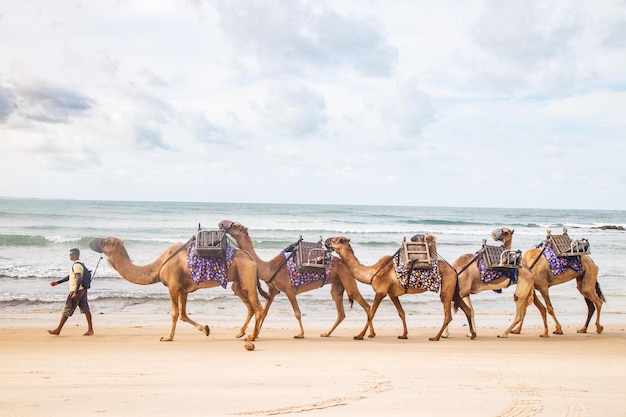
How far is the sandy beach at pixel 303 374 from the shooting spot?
600cm

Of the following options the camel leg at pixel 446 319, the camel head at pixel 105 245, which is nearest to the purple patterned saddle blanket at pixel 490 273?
the camel leg at pixel 446 319

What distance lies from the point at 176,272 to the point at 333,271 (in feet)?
9.36

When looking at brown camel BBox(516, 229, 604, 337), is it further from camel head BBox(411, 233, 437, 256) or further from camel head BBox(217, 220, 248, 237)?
camel head BBox(217, 220, 248, 237)

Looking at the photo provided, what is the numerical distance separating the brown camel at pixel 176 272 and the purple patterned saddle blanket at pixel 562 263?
5.90m

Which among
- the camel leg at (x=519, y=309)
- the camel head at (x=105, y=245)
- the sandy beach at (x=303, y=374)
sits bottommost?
the sandy beach at (x=303, y=374)

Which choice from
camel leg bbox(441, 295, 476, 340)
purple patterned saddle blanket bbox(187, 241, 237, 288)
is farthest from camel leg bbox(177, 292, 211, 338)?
camel leg bbox(441, 295, 476, 340)

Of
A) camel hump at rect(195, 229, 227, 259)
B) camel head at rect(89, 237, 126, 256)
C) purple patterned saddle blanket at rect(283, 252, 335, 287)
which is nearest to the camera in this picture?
camel hump at rect(195, 229, 227, 259)

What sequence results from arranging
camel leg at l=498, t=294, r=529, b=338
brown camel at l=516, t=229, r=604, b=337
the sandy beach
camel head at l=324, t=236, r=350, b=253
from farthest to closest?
brown camel at l=516, t=229, r=604, b=337
camel leg at l=498, t=294, r=529, b=338
camel head at l=324, t=236, r=350, b=253
the sandy beach

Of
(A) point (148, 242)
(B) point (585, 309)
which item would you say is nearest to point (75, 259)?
(B) point (585, 309)

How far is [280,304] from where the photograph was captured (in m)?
15.1

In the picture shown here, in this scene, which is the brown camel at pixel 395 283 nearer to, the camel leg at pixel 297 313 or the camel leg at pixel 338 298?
the camel leg at pixel 338 298

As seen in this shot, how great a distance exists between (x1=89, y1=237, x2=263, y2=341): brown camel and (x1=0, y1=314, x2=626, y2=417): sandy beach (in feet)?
2.10

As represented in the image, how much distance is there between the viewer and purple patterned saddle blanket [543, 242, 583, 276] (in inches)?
482

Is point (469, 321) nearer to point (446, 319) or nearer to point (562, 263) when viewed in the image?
point (446, 319)
